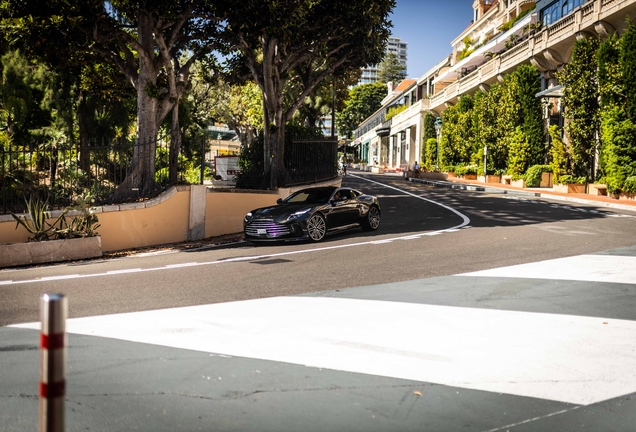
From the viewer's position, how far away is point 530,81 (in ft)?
135

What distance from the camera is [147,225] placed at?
49.6 ft

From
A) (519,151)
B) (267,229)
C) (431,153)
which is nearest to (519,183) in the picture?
(519,151)

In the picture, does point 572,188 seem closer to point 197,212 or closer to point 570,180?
point 570,180

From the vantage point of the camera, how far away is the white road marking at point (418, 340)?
5.02 meters

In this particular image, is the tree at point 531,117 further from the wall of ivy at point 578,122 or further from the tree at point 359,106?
the tree at point 359,106

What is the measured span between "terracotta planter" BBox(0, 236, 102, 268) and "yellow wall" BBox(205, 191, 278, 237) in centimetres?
408

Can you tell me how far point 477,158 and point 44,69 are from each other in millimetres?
32604

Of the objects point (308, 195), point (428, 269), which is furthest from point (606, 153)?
point (428, 269)

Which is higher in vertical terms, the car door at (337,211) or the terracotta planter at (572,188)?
the terracotta planter at (572,188)

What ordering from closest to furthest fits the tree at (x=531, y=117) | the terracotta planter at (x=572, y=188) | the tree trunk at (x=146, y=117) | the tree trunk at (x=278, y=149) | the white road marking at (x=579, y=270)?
the white road marking at (x=579, y=270)
the tree trunk at (x=146, y=117)
the tree trunk at (x=278, y=149)
the terracotta planter at (x=572, y=188)
the tree at (x=531, y=117)

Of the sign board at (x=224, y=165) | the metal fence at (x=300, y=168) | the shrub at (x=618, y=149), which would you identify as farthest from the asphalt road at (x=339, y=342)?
the sign board at (x=224, y=165)

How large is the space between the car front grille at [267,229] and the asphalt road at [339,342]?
98.9 inches

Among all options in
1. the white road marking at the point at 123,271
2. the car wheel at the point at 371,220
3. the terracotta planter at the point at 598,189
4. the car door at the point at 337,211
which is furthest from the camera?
the terracotta planter at the point at 598,189

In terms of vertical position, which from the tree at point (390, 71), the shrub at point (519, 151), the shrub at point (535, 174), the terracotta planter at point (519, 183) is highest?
the tree at point (390, 71)
